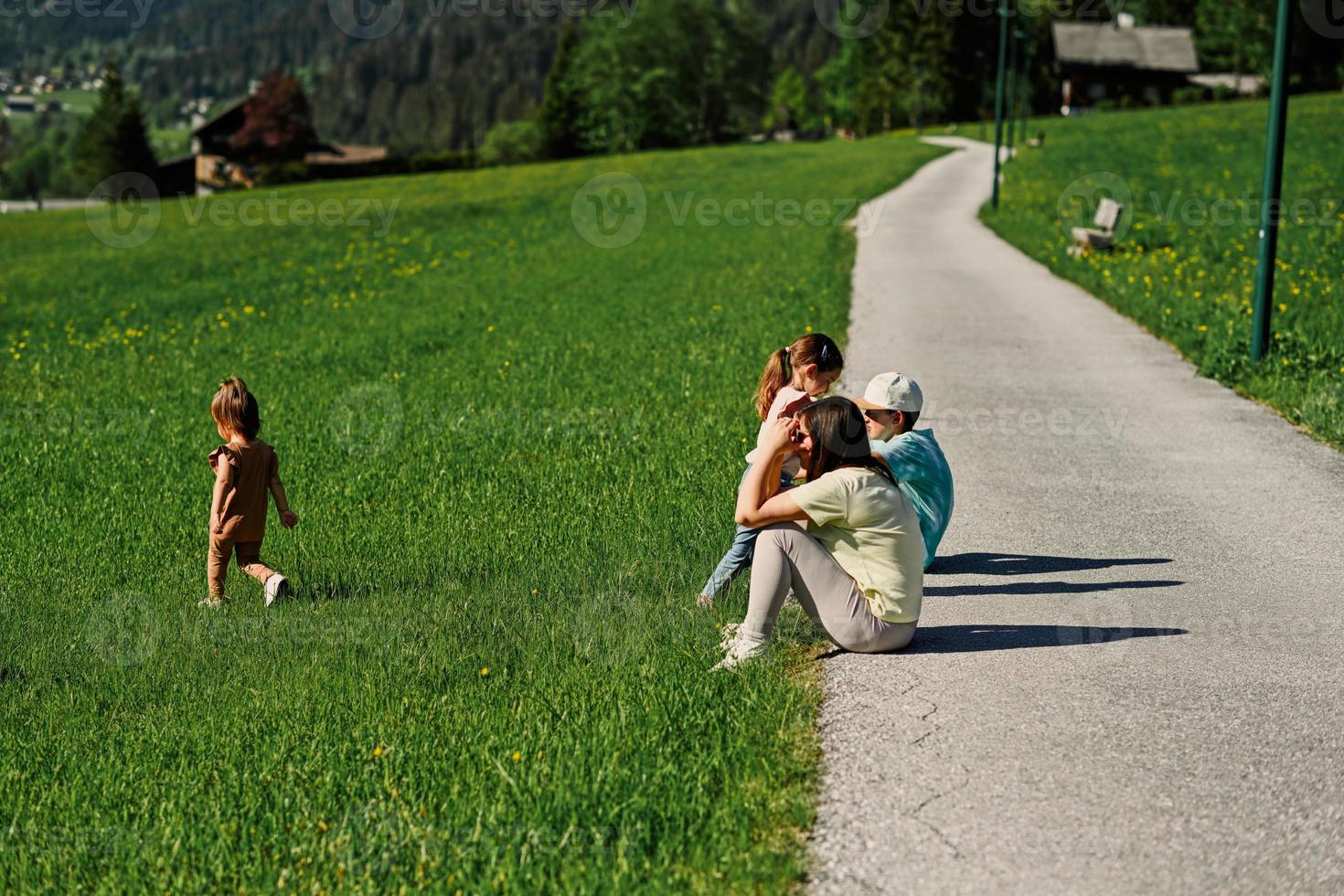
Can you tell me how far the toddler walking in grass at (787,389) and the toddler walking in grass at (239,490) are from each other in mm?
2260

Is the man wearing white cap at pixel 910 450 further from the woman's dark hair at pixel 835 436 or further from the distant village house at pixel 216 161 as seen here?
the distant village house at pixel 216 161

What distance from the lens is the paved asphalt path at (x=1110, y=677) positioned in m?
3.78

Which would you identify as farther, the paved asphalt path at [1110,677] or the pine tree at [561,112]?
the pine tree at [561,112]

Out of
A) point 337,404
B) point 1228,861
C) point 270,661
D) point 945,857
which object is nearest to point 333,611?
point 270,661

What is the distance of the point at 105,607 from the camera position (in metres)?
6.62

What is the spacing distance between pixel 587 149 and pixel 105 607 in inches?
3490

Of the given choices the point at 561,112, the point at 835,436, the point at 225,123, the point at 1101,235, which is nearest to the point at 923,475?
the point at 835,436

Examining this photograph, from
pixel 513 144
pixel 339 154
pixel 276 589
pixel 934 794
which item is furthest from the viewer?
pixel 513 144

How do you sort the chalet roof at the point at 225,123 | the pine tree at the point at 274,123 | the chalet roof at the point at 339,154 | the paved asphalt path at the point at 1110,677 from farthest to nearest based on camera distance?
1. the chalet roof at the point at 225,123
2. the chalet roof at the point at 339,154
3. the pine tree at the point at 274,123
4. the paved asphalt path at the point at 1110,677

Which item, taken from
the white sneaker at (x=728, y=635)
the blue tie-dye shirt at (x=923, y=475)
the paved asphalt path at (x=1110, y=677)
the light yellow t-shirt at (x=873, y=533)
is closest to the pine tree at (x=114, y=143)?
the paved asphalt path at (x=1110, y=677)

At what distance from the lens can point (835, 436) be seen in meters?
5.16

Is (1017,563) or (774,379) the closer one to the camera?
(774,379)

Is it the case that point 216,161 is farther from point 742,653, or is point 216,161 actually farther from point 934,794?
point 934,794

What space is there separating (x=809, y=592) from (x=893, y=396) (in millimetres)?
1308
